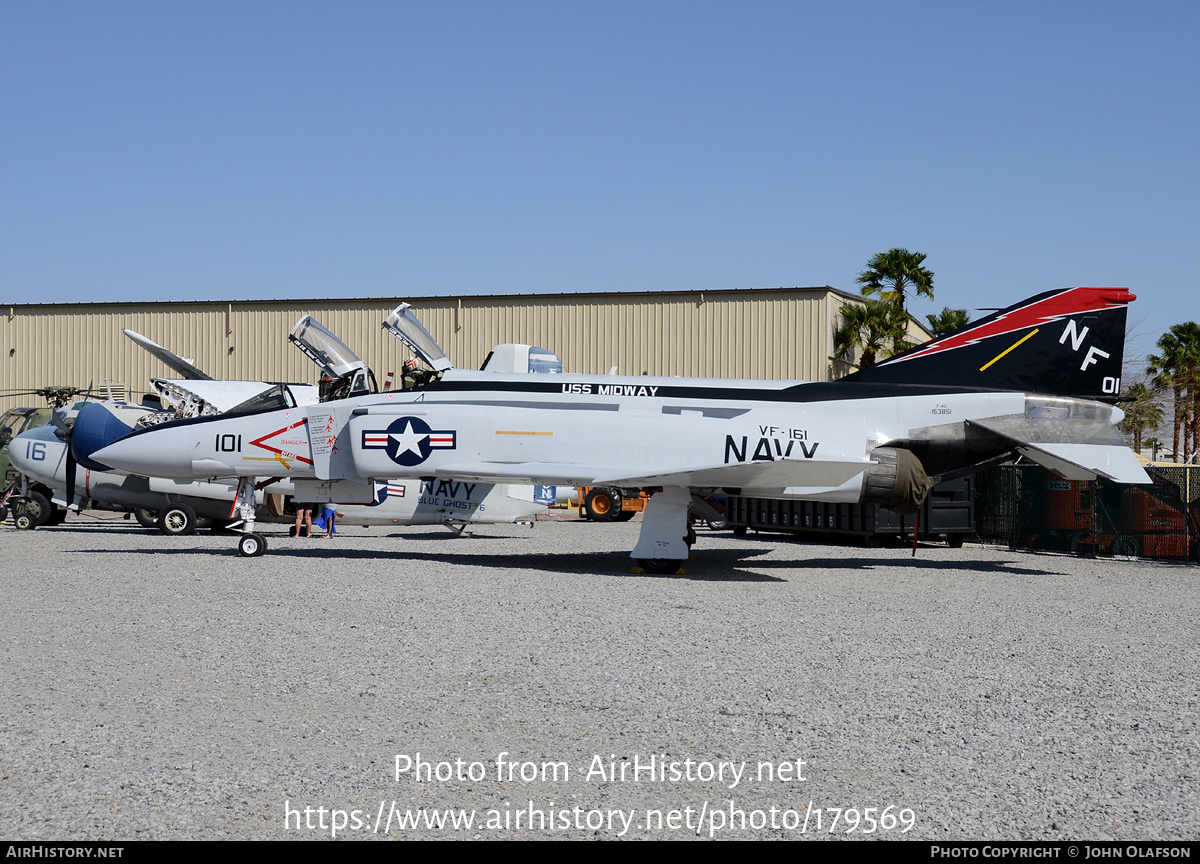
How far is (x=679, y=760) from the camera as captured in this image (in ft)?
15.2

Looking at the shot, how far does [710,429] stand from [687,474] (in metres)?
1.17

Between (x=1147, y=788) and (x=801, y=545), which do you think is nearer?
(x=1147, y=788)

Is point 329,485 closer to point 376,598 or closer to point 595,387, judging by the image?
point 595,387

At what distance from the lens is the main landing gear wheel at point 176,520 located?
19.8 metres

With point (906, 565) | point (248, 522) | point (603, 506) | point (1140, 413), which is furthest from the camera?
point (1140, 413)

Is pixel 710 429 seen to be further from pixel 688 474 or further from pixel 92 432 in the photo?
pixel 92 432

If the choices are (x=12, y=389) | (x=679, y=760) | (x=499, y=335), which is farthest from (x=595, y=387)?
(x=12, y=389)

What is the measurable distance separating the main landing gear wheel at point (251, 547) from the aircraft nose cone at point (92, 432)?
13.3ft

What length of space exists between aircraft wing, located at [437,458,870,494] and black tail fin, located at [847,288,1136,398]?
2999 mm

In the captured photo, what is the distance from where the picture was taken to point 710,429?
46.2ft

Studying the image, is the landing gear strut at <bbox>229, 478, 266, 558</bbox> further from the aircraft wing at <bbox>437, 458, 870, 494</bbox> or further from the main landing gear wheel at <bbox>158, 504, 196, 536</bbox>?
the main landing gear wheel at <bbox>158, 504, 196, 536</bbox>

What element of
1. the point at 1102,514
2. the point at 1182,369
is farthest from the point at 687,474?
the point at 1182,369

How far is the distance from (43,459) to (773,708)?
19.1 metres

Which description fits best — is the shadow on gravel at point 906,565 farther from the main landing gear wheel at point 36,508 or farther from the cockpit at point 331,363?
the main landing gear wheel at point 36,508
